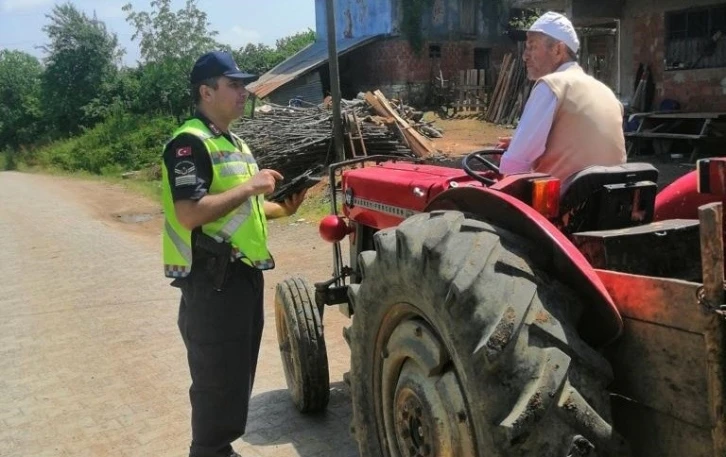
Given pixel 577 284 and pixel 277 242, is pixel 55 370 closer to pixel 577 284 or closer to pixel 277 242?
pixel 577 284

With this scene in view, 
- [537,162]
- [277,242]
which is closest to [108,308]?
[277,242]

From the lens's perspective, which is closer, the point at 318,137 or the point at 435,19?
the point at 318,137

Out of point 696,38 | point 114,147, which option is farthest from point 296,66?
point 696,38

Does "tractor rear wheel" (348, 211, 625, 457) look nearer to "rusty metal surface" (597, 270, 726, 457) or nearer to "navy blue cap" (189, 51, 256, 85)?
"rusty metal surface" (597, 270, 726, 457)

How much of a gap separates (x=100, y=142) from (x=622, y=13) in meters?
22.1

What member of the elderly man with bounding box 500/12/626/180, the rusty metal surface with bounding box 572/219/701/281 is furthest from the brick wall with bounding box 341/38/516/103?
the rusty metal surface with bounding box 572/219/701/281

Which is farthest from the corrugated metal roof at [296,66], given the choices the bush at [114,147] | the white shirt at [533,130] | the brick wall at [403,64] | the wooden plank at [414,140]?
the white shirt at [533,130]

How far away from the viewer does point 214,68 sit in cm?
322

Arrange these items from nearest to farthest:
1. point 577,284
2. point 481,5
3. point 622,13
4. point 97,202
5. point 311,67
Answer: point 577,284
point 622,13
point 97,202
point 311,67
point 481,5

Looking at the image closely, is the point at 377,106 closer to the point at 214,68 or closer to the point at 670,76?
the point at 670,76

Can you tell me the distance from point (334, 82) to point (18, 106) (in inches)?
1281

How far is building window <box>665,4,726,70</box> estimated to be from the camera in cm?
1389

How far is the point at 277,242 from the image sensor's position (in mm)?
10570

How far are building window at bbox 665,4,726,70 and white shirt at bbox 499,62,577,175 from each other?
12570 mm
